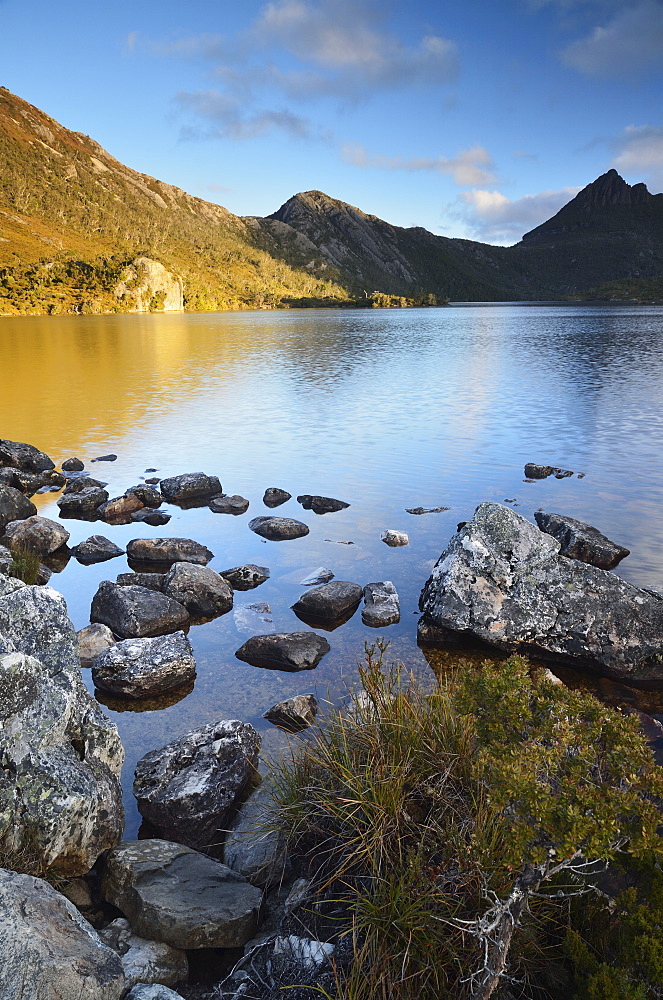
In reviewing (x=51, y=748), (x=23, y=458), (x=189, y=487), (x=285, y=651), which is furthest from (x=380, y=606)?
(x=23, y=458)

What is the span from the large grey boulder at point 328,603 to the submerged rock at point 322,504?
18.8 ft

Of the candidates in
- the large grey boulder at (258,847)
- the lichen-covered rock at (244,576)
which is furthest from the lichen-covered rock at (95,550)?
the large grey boulder at (258,847)

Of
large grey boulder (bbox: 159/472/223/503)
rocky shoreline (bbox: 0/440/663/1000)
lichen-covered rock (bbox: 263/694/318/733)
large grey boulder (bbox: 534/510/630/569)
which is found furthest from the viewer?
large grey boulder (bbox: 159/472/223/503)

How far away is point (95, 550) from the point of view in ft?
43.6

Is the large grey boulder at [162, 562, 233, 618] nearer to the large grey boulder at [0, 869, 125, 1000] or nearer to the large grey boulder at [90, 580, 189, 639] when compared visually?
the large grey boulder at [90, 580, 189, 639]

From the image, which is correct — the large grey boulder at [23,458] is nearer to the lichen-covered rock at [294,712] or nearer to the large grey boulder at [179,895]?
the lichen-covered rock at [294,712]

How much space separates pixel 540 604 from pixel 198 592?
232 inches

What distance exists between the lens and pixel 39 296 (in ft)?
516

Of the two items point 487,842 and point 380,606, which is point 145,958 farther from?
point 380,606

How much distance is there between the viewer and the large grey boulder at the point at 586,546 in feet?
40.3

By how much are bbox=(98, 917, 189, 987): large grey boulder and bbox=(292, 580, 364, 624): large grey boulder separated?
6176mm

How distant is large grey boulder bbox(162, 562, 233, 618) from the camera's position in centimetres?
1069

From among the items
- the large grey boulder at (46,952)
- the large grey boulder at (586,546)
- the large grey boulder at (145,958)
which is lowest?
the large grey boulder at (145,958)

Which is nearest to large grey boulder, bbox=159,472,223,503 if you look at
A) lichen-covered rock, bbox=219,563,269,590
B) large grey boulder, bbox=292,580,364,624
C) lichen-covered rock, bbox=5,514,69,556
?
lichen-covered rock, bbox=5,514,69,556
